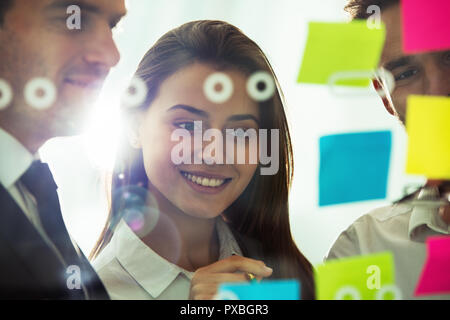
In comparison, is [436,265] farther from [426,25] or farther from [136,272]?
[136,272]

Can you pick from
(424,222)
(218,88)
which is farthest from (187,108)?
(424,222)

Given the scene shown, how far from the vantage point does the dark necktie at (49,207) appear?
939mm

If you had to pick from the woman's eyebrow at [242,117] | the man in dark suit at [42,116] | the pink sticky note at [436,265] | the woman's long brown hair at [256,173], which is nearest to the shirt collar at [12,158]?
the man in dark suit at [42,116]

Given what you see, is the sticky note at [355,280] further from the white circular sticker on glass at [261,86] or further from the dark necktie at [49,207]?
the dark necktie at [49,207]

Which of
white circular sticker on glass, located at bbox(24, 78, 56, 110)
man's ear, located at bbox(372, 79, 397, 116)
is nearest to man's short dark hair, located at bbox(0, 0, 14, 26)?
white circular sticker on glass, located at bbox(24, 78, 56, 110)

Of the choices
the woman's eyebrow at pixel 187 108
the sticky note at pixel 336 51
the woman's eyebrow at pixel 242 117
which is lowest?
the woman's eyebrow at pixel 242 117

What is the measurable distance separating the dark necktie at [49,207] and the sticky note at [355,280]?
0.47 metres

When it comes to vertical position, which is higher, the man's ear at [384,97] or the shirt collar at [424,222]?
the man's ear at [384,97]

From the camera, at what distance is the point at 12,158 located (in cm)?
95

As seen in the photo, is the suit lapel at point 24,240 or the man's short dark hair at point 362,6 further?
the man's short dark hair at point 362,6

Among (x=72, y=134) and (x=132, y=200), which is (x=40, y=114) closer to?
(x=72, y=134)

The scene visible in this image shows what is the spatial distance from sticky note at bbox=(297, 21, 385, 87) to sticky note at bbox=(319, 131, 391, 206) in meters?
0.11

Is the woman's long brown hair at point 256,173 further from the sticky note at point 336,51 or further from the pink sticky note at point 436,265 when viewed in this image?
the pink sticky note at point 436,265

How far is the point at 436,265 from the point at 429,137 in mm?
256
